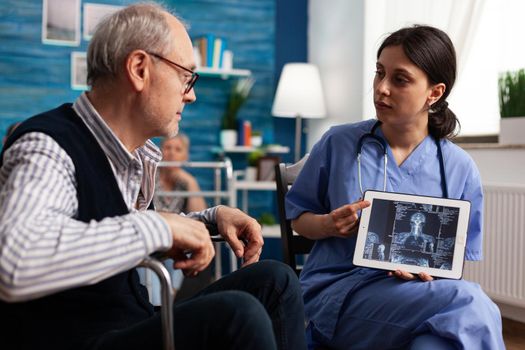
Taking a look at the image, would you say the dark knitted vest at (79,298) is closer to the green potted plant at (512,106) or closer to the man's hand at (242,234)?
the man's hand at (242,234)

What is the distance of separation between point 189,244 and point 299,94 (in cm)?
334

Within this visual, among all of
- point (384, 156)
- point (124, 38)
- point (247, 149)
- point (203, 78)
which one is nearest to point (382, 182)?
point (384, 156)

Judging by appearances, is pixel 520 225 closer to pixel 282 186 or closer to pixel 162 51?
pixel 282 186

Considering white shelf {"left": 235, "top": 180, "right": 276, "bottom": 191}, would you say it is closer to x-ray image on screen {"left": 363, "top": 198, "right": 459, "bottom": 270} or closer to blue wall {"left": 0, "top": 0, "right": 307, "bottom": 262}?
blue wall {"left": 0, "top": 0, "right": 307, "bottom": 262}

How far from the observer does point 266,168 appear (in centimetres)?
431

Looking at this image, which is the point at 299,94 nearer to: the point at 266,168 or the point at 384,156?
the point at 266,168

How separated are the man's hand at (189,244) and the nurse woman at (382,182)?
23.0 inches

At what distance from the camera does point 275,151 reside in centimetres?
459

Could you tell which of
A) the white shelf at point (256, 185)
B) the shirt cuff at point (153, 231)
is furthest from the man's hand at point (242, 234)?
the white shelf at point (256, 185)

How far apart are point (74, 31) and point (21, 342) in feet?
11.8

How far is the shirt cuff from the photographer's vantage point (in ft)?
3.11

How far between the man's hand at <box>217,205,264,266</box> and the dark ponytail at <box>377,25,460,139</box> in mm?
678

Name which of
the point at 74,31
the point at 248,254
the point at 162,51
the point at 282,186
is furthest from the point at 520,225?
the point at 74,31

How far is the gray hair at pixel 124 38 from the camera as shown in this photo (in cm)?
117
